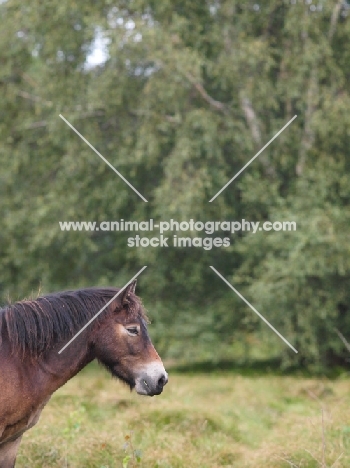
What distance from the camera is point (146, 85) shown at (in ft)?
49.8

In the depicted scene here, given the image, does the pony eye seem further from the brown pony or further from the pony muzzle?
the pony muzzle

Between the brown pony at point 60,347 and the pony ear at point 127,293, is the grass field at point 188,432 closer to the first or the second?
the brown pony at point 60,347

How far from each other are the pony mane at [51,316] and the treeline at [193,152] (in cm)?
862

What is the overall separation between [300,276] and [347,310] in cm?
200

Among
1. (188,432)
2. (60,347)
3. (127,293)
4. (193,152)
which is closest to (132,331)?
(127,293)

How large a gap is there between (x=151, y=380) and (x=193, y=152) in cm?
1017

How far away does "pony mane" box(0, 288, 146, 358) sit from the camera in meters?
5.00

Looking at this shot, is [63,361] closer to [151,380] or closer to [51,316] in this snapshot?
[51,316]

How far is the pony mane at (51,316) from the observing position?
500 centimetres

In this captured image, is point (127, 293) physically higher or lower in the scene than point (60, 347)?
higher

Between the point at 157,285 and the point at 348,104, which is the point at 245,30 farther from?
the point at 157,285

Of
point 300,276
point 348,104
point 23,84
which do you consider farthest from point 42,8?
point 300,276

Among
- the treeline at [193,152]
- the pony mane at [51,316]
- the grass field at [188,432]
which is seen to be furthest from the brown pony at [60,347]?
the treeline at [193,152]

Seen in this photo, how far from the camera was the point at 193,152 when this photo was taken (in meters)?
14.8
